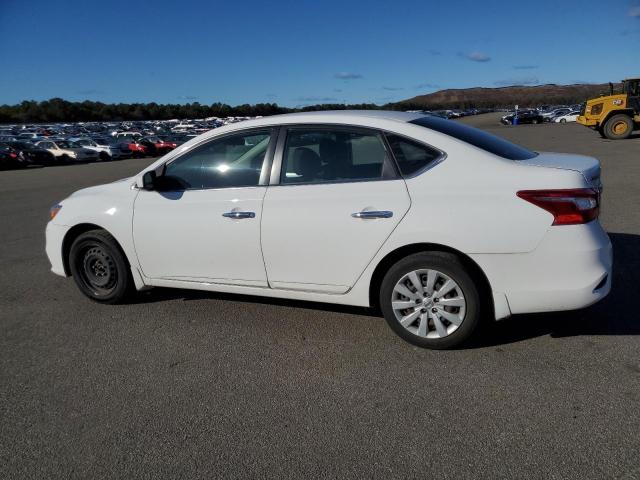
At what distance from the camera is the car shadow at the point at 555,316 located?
154 inches

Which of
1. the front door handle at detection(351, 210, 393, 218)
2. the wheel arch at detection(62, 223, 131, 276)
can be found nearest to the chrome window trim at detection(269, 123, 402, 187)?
the front door handle at detection(351, 210, 393, 218)

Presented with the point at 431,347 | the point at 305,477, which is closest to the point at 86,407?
the point at 305,477

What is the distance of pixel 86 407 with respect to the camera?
3205mm

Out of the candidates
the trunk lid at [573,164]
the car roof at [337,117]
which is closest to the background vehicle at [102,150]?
the car roof at [337,117]

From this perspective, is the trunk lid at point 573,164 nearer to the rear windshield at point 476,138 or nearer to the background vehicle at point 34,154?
the rear windshield at point 476,138

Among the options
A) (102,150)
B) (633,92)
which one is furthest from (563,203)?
(102,150)

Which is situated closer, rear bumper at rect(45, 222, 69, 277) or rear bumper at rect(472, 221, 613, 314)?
rear bumper at rect(472, 221, 613, 314)

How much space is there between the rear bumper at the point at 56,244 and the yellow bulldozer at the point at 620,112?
2563cm

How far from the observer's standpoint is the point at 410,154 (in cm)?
370

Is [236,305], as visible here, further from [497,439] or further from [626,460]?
[626,460]

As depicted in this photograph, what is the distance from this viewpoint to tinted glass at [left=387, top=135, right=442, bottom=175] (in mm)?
3643

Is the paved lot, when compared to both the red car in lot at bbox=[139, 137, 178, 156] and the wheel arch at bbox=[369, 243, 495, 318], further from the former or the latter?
the red car in lot at bbox=[139, 137, 178, 156]

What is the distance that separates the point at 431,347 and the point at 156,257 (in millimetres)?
2363

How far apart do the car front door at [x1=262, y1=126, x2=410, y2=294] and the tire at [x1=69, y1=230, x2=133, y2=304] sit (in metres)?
1.54
